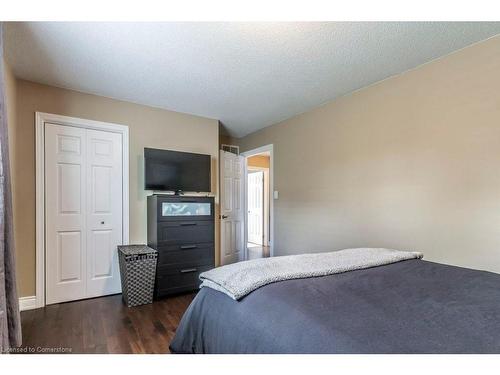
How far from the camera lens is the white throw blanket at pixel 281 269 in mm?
1299

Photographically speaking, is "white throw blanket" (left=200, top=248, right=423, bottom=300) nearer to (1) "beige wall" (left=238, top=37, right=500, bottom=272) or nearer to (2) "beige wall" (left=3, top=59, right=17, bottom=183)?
(1) "beige wall" (left=238, top=37, right=500, bottom=272)

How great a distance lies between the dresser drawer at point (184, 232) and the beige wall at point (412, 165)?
50.8 inches

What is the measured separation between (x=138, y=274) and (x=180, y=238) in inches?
23.0

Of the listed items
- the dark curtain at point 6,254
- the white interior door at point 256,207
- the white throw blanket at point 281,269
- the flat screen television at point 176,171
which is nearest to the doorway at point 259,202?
the white interior door at point 256,207

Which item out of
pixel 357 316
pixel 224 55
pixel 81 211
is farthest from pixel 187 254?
pixel 357 316

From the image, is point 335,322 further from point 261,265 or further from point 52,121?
point 52,121

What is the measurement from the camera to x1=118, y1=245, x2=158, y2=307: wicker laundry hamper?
2705 mm

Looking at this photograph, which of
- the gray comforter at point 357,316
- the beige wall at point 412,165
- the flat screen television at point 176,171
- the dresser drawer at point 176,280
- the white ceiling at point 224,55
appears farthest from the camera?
the flat screen television at point 176,171

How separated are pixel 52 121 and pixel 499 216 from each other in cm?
414

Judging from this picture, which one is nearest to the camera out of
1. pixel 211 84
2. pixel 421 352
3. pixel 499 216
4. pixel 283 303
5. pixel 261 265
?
pixel 421 352

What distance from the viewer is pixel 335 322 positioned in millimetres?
926

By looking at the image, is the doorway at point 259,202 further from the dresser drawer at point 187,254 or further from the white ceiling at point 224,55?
the white ceiling at point 224,55

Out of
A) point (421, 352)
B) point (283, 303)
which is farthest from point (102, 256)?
point (421, 352)
